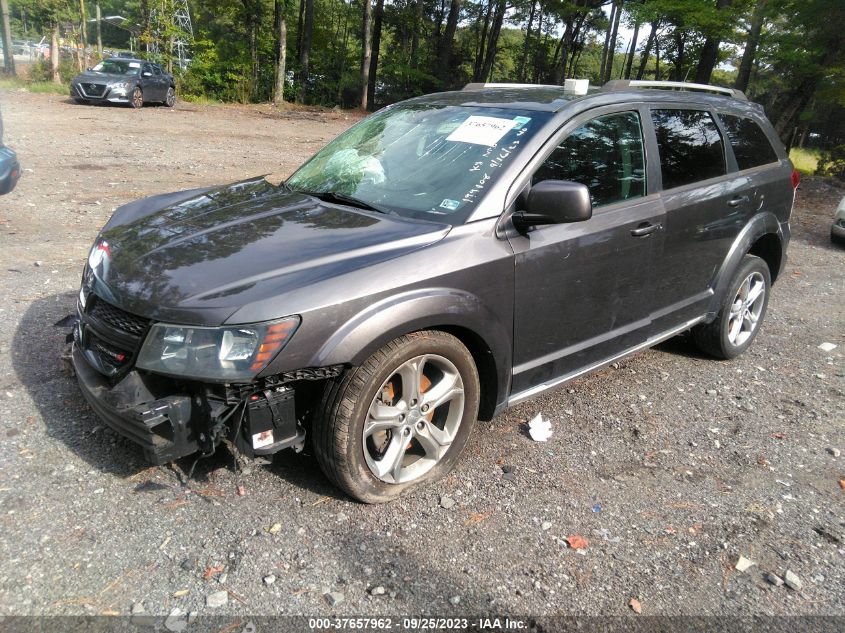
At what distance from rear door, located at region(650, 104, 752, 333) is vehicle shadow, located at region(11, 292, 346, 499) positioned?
2349mm

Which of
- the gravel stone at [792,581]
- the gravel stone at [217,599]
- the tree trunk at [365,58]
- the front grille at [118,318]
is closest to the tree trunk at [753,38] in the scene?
the gravel stone at [792,581]

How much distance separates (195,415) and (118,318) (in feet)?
1.93

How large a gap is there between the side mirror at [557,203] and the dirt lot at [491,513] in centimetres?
128

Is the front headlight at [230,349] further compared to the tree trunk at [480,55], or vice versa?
the tree trunk at [480,55]

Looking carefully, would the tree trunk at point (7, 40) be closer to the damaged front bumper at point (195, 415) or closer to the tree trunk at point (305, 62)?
the tree trunk at point (305, 62)

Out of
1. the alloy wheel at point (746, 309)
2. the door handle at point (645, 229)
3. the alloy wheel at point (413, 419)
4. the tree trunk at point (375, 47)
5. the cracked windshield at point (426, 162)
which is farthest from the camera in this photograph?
the tree trunk at point (375, 47)

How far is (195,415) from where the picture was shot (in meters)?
2.53

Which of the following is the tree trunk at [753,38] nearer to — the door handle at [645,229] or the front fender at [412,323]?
the door handle at [645,229]

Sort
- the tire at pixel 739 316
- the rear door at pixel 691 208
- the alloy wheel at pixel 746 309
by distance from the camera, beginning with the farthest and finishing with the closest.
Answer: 1. the alloy wheel at pixel 746 309
2. the tire at pixel 739 316
3. the rear door at pixel 691 208

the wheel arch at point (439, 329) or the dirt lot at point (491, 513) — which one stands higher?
the wheel arch at point (439, 329)

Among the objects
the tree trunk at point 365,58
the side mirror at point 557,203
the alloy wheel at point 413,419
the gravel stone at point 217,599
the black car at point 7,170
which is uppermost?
the tree trunk at point 365,58

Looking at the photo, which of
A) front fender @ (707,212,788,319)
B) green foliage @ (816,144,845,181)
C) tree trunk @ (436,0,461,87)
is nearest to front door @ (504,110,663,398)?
front fender @ (707,212,788,319)

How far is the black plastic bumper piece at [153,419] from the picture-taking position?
8.17 ft

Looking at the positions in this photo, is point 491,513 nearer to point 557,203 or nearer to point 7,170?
point 557,203
